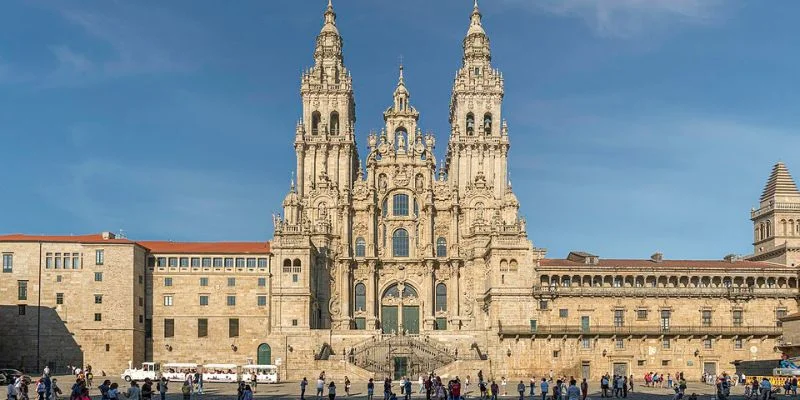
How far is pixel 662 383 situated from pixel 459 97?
35.2 metres

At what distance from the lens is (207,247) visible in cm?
9125

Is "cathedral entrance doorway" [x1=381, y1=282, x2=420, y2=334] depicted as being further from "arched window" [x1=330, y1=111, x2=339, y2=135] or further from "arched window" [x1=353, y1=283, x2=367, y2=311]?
"arched window" [x1=330, y1=111, x2=339, y2=135]

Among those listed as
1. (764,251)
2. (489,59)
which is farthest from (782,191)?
(489,59)

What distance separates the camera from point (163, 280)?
89375 mm

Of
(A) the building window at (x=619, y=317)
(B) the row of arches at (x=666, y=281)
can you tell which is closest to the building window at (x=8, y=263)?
(B) the row of arches at (x=666, y=281)

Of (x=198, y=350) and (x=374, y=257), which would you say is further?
(x=374, y=257)

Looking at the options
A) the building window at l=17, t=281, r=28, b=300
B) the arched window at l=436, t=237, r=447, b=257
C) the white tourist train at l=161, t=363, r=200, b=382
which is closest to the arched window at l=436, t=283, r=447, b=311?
the arched window at l=436, t=237, r=447, b=257

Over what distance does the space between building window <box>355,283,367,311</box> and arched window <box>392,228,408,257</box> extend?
459 centimetres

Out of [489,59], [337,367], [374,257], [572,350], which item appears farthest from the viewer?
[489,59]

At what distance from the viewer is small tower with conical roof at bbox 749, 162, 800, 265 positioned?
302ft

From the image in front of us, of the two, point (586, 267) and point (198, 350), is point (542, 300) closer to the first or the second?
point (586, 267)

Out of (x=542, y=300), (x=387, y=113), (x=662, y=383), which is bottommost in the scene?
(x=662, y=383)

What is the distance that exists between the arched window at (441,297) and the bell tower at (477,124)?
969 centimetres

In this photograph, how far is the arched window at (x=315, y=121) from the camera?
98375 millimetres
